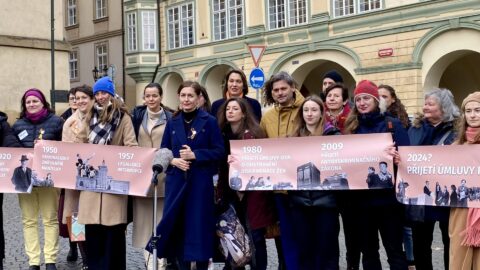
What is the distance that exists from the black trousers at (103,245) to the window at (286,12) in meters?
21.3

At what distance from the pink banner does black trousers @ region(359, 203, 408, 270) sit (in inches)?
144

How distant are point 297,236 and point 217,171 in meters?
1.07

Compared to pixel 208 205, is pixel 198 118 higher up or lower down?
higher up

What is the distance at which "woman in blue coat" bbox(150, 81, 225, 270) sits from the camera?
635 cm

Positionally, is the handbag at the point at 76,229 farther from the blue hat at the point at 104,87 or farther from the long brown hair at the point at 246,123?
the long brown hair at the point at 246,123

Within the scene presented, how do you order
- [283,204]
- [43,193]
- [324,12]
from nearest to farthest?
[283,204]
[43,193]
[324,12]

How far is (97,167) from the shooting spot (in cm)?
692

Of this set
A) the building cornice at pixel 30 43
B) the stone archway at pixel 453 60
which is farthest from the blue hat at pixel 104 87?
the stone archway at pixel 453 60

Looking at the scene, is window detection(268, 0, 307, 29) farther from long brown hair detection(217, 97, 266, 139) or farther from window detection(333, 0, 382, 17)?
long brown hair detection(217, 97, 266, 139)

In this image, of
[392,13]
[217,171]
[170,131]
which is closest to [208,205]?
[217,171]

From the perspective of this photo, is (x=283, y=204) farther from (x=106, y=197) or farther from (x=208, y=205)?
(x=106, y=197)

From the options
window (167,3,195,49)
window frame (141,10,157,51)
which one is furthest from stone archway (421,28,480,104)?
window frame (141,10,157,51)

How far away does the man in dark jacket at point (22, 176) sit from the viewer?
7383mm

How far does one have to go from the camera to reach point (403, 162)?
19.2 ft
